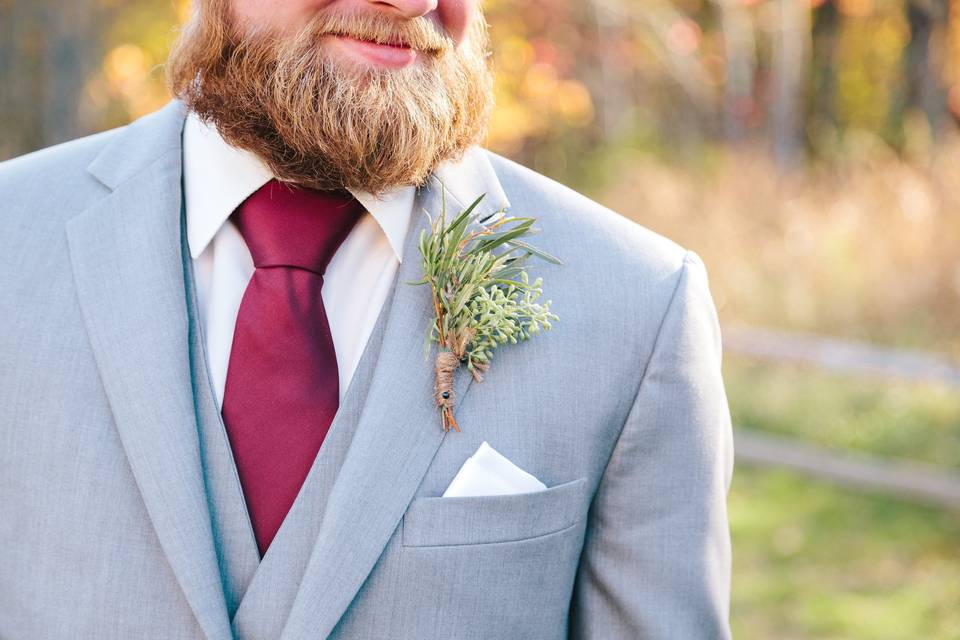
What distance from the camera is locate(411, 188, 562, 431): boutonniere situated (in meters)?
1.75

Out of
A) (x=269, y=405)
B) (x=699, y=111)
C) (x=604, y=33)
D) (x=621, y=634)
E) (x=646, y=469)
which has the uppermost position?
(x=269, y=405)

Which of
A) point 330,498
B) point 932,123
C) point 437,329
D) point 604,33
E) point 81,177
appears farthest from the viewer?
point 604,33

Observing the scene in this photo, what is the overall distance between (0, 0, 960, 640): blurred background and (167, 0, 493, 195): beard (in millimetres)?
484

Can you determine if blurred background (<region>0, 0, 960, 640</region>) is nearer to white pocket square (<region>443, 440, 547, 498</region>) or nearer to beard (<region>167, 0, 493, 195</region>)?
beard (<region>167, 0, 493, 195</region>)

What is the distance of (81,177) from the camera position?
74.4 inches

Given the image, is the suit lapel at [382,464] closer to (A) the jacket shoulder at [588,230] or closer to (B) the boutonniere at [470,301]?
(B) the boutonniere at [470,301]

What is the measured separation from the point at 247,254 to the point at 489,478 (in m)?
0.58

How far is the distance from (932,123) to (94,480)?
1168cm

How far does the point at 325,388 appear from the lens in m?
1.75

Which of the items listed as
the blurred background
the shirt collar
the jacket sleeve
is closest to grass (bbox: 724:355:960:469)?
the blurred background

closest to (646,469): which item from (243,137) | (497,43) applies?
(243,137)

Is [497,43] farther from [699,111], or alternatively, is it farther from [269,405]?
[269,405]

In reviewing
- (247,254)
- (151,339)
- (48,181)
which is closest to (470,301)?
(247,254)

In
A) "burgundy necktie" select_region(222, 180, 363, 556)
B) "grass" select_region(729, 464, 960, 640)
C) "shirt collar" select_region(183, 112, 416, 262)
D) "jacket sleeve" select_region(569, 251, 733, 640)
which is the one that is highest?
"shirt collar" select_region(183, 112, 416, 262)
